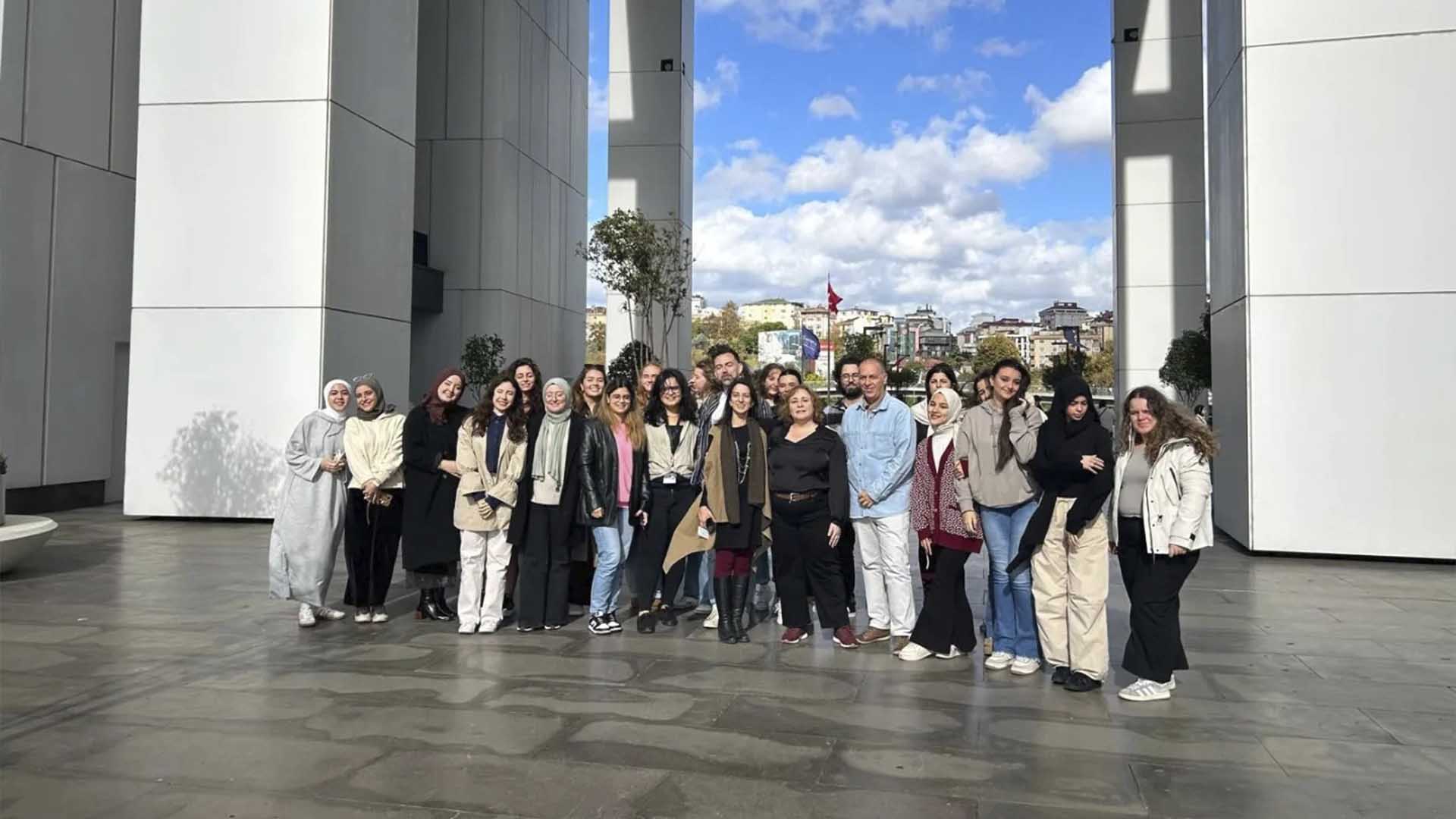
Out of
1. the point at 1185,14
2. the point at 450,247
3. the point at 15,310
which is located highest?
the point at 1185,14

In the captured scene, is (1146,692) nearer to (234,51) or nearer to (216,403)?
(216,403)

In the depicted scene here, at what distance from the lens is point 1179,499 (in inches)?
192

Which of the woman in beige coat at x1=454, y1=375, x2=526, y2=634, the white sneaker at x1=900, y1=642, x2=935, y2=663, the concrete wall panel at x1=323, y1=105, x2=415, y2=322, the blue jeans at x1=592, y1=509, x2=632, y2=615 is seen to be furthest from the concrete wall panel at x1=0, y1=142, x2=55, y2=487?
the white sneaker at x1=900, y1=642, x2=935, y2=663

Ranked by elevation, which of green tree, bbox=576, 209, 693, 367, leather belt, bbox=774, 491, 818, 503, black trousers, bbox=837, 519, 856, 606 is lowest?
black trousers, bbox=837, 519, 856, 606

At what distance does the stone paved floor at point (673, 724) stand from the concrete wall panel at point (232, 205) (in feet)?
18.1

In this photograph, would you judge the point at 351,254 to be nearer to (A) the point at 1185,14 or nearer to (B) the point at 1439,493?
(B) the point at 1439,493

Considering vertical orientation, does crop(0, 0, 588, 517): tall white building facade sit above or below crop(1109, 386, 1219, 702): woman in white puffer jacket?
above

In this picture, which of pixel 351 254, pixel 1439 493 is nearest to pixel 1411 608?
pixel 1439 493

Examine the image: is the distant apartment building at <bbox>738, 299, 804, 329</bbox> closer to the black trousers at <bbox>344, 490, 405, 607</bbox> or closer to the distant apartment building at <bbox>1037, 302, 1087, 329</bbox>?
the distant apartment building at <bbox>1037, 302, 1087, 329</bbox>

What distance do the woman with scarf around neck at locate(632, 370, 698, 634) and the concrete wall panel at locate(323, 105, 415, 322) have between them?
6466mm

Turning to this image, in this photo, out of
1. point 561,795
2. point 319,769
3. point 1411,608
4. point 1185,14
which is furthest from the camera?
point 1185,14

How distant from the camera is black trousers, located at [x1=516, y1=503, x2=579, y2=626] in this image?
657cm

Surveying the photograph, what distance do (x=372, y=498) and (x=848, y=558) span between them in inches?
131

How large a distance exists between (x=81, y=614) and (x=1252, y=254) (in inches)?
423
